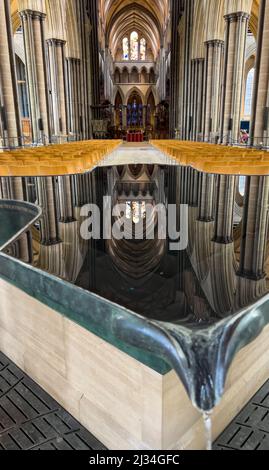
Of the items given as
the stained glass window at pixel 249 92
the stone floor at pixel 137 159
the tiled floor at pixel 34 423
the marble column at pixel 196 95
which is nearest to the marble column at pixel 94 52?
the marble column at pixel 196 95

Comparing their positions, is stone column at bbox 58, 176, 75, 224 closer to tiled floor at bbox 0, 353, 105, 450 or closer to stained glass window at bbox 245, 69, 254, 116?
tiled floor at bbox 0, 353, 105, 450

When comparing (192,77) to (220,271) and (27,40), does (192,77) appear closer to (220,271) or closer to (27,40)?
(27,40)

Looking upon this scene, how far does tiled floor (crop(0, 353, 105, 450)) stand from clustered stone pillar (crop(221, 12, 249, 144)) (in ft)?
58.2

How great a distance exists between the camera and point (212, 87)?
73.9 feet

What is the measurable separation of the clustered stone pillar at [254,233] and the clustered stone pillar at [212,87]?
1839 cm

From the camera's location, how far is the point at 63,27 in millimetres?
21672

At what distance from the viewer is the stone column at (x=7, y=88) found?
13.1 metres

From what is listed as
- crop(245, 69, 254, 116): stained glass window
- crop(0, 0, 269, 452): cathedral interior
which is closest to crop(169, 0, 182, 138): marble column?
crop(245, 69, 254, 116): stained glass window

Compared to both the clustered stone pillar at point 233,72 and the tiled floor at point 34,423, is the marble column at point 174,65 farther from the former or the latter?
the tiled floor at point 34,423

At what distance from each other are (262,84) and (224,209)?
1156 cm

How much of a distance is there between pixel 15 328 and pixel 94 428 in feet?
3.15

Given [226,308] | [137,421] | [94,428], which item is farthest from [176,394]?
[94,428]

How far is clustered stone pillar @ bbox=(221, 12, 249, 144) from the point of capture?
55.3ft

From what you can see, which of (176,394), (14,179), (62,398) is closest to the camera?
(176,394)
